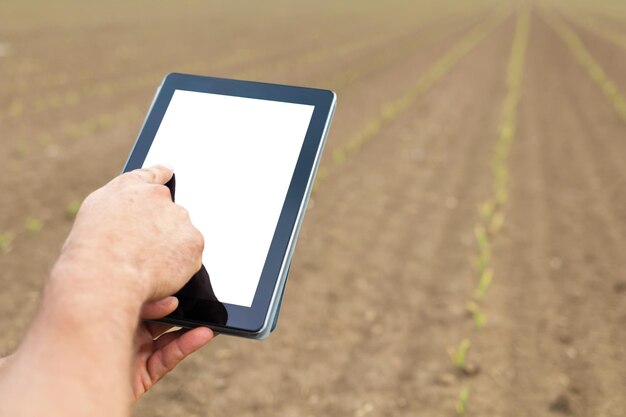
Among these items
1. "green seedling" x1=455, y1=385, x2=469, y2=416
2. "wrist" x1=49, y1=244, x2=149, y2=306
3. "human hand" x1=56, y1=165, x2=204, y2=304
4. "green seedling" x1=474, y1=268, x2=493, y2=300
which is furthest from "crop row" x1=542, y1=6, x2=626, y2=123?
"wrist" x1=49, y1=244, x2=149, y2=306

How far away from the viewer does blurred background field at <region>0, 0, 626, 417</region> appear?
359 cm

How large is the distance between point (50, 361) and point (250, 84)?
2.82ft

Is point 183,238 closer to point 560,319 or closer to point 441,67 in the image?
point 560,319

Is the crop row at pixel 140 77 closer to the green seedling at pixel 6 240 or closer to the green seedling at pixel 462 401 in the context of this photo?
the green seedling at pixel 6 240

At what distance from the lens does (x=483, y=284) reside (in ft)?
14.3

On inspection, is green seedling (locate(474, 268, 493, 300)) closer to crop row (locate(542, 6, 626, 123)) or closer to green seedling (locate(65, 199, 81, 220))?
green seedling (locate(65, 199, 81, 220))

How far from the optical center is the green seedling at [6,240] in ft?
16.1

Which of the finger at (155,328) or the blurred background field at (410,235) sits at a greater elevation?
the finger at (155,328)

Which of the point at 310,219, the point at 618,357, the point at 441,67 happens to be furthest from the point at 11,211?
the point at 441,67

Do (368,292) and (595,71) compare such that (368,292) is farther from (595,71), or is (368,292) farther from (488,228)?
(595,71)

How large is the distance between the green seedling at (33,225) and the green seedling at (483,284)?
345 cm

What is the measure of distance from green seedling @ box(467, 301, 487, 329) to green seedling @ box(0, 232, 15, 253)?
3.43 meters

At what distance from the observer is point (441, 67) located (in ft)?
46.5

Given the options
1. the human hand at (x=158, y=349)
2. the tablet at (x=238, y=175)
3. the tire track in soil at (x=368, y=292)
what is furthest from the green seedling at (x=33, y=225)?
the human hand at (x=158, y=349)
